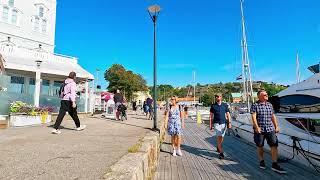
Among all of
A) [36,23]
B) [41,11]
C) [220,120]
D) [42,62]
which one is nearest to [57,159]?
[220,120]

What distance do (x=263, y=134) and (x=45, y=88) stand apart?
73.1 feet

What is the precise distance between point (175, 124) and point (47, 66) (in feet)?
57.1

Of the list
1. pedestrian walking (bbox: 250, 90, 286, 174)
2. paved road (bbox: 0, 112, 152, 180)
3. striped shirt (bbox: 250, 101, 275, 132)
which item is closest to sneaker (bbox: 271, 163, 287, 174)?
pedestrian walking (bbox: 250, 90, 286, 174)

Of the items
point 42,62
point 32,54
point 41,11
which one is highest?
point 41,11

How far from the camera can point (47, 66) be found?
955 inches

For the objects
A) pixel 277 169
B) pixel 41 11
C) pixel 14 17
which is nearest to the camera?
pixel 277 169

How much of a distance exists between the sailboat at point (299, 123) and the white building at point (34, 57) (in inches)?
534

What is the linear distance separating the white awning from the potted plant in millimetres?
8211

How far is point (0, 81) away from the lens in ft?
44.7

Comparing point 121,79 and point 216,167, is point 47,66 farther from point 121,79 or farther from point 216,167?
point 121,79

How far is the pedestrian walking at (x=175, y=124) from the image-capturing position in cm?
969

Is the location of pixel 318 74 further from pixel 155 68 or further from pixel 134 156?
pixel 134 156

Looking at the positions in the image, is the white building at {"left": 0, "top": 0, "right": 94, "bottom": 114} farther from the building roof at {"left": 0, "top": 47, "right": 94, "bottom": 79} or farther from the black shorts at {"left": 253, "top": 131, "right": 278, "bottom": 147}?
the black shorts at {"left": 253, "top": 131, "right": 278, "bottom": 147}

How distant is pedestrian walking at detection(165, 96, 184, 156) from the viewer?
31.8ft
